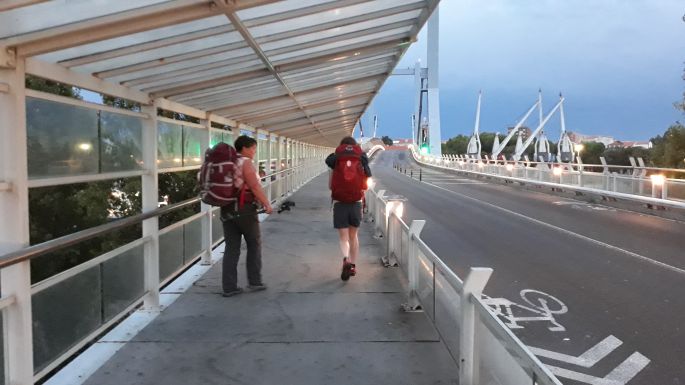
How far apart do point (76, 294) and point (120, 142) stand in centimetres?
167

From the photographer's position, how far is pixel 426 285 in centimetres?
531

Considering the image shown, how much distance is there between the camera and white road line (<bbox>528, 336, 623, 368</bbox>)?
5117 mm

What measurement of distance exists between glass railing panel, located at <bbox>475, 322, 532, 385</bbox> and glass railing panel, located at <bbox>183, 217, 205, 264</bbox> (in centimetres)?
477

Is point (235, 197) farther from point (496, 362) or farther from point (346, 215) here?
point (496, 362)

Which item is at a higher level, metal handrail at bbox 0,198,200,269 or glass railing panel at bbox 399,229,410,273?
metal handrail at bbox 0,198,200,269

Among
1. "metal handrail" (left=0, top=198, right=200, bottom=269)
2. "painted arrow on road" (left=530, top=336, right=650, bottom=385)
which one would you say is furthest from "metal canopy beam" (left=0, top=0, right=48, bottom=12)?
"painted arrow on road" (left=530, top=336, right=650, bottom=385)

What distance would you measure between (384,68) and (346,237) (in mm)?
3953

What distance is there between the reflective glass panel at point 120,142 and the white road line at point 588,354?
4.09 metres

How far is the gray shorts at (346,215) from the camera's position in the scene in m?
7.36

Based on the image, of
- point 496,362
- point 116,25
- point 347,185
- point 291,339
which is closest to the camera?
point 496,362

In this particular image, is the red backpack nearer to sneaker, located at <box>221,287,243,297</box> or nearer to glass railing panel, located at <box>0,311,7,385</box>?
sneaker, located at <box>221,287,243,297</box>

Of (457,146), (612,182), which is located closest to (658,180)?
(612,182)

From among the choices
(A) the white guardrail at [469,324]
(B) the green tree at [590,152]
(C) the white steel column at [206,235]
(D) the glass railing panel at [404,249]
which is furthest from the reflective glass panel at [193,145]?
→ (B) the green tree at [590,152]

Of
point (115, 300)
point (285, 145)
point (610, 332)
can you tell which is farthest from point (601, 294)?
point (285, 145)
